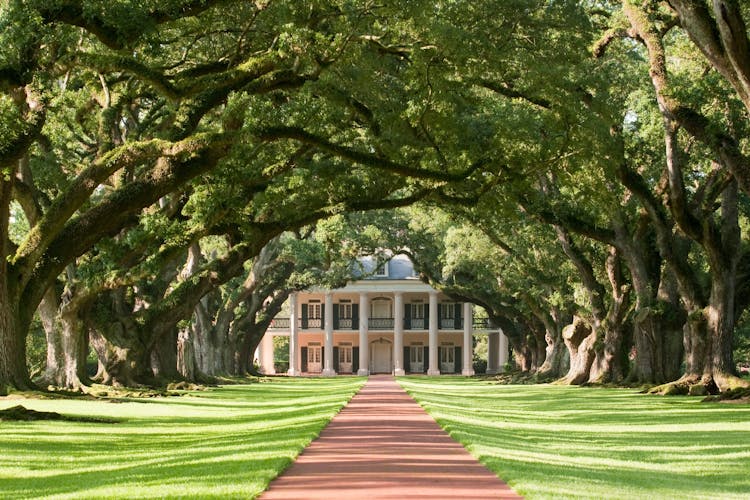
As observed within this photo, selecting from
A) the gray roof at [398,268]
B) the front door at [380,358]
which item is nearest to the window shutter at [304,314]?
the front door at [380,358]

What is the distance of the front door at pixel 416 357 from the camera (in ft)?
271

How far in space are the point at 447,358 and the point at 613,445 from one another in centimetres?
6670

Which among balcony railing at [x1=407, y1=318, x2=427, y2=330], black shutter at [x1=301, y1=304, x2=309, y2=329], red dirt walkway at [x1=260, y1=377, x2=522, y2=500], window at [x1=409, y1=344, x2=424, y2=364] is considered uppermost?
black shutter at [x1=301, y1=304, x2=309, y2=329]

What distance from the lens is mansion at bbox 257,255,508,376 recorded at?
3147 inches

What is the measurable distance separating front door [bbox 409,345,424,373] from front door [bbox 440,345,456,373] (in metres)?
1.45

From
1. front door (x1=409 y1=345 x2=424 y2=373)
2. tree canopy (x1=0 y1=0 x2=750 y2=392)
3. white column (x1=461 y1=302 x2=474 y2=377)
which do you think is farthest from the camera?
front door (x1=409 y1=345 x2=424 y2=373)

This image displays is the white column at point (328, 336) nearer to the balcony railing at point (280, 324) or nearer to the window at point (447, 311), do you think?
the balcony railing at point (280, 324)

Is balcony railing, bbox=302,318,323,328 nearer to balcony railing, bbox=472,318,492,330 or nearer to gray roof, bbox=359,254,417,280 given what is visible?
gray roof, bbox=359,254,417,280

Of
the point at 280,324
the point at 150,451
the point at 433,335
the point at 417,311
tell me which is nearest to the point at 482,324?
the point at 417,311

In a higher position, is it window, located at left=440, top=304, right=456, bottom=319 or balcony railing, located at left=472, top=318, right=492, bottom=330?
window, located at left=440, top=304, right=456, bottom=319

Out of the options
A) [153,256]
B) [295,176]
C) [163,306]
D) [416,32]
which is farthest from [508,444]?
[163,306]

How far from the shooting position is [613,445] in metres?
16.5

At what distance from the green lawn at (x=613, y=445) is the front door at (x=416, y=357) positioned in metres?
53.1

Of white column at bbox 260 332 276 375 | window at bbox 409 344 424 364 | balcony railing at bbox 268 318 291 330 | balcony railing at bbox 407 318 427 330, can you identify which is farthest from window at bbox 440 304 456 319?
white column at bbox 260 332 276 375
